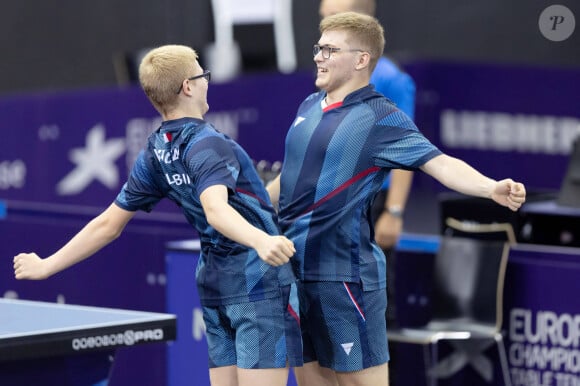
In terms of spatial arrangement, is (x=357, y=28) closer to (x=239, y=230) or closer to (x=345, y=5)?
(x=239, y=230)

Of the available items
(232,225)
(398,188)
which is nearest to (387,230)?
(398,188)

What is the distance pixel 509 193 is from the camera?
424cm

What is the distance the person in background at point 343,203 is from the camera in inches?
181

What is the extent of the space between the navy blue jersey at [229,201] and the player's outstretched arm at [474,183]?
1.84 ft

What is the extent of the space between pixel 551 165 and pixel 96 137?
10.9 feet

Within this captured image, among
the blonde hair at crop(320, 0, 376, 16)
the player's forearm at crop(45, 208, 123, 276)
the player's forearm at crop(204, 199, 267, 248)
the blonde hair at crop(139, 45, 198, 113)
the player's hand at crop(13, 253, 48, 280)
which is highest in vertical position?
the blonde hair at crop(320, 0, 376, 16)

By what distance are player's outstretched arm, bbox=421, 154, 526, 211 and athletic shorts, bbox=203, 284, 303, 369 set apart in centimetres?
62

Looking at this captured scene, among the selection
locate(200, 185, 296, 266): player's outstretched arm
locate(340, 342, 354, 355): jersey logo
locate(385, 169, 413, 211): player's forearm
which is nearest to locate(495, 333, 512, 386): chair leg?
locate(385, 169, 413, 211): player's forearm

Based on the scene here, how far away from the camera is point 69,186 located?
32.0 feet

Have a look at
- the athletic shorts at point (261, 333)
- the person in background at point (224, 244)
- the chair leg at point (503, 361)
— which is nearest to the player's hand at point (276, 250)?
the person in background at point (224, 244)

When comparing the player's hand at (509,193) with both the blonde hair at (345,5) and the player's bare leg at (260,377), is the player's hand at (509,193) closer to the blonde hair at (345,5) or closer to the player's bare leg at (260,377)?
the player's bare leg at (260,377)

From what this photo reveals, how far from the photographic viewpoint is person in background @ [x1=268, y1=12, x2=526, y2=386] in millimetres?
4609

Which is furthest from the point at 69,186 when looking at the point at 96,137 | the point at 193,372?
the point at 193,372

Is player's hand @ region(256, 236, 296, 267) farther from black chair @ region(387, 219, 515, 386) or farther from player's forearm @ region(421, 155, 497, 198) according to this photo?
black chair @ region(387, 219, 515, 386)
